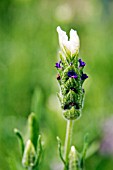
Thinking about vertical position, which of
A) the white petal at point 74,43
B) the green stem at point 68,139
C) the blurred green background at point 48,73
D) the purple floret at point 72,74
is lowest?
the green stem at point 68,139

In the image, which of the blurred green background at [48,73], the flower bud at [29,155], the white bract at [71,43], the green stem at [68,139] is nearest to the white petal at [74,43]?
the white bract at [71,43]

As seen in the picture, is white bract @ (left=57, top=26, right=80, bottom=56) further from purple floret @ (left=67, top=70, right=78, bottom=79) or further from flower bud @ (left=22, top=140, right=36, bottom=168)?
flower bud @ (left=22, top=140, right=36, bottom=168)

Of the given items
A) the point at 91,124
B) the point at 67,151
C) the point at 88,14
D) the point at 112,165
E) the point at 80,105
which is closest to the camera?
the point at 80,105

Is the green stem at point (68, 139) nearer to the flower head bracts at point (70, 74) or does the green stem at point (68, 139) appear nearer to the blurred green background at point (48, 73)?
the flower head bracts at point (70, 74)

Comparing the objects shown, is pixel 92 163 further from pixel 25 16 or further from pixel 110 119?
pixel 25 16

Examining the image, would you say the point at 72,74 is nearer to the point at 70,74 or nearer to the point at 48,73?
the point at 70,74

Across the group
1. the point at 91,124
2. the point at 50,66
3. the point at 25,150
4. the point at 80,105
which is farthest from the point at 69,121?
the point at 50,66
